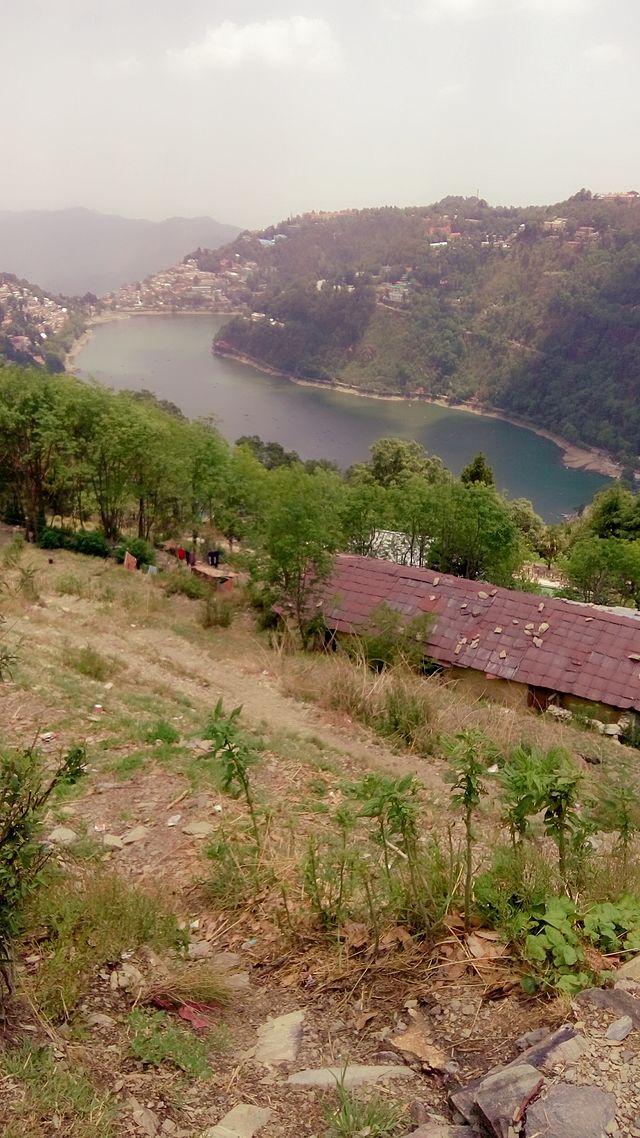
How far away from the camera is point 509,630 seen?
12.0 m

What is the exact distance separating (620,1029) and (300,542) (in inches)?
425

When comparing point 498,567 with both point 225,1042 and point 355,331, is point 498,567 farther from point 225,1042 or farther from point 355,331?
point 355,331

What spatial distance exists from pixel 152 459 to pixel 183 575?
157 inches

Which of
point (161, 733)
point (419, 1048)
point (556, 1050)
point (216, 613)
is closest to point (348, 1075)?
point (419, 1048)

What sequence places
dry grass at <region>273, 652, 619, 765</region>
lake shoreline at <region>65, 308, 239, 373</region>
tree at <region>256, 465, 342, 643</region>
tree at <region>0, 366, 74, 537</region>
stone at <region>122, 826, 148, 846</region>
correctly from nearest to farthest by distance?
1. stone at <region>122, 826, 148, 846</region>
2. dry grass at <region>273, 652, 619, 765</region>
3. tree at <region>256, 465, 342, 643</region>
4. tree at <region>0, 366, 74, 537</region>
5. lake shoreline at <region>65, 308, 239, 373</region>

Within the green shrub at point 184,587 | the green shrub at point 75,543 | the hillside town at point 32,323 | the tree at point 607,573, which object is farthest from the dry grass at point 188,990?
the hillside town at point 32,323

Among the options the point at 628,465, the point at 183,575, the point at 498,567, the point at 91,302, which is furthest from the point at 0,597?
the point at 91,302

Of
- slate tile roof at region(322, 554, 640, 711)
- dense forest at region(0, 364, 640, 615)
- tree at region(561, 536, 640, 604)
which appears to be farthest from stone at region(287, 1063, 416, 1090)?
tree at region(561, 536, 640, 604)

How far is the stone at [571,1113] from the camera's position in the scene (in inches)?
72.3

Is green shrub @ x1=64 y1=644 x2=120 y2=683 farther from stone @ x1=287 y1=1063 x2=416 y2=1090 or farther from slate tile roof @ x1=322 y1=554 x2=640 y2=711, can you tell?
stone @ x1=287 y1=1063 x2=416 y2=1090

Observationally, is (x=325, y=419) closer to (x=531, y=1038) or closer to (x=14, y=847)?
(x=14, y=847)

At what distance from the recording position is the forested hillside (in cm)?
9244

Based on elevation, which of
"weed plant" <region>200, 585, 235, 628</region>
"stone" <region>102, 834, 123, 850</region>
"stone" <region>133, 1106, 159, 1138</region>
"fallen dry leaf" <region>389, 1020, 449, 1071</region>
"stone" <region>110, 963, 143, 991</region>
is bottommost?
"weed plant" <region>200, 585, 235, 628</region>

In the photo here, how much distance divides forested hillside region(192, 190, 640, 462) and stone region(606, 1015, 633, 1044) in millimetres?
83014
